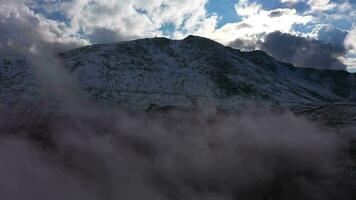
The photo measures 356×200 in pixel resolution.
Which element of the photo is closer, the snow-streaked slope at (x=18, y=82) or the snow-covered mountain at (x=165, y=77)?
the snow-streaked slope at (x=18, y=82)

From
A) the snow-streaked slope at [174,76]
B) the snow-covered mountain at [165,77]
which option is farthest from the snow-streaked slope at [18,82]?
the snow-streaked slope at [174,76]

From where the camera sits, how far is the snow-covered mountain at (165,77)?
116831 millimetres

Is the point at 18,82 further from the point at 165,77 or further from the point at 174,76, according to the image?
the point at 174,76

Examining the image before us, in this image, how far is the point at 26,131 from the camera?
123 feet

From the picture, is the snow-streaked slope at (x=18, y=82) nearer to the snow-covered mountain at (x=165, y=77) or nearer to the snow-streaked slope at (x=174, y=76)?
the snow-covered mountain at (x=165, y=77)

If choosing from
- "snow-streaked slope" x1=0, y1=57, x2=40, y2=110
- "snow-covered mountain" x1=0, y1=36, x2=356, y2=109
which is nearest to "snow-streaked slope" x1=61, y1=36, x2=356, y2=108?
"snow-covered mountain" x1=0, y1=36, x2=356, y2=109

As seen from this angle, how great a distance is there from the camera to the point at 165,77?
14162 centimetres

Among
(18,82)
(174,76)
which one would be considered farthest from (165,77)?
(18,82)

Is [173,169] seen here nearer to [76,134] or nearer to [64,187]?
[64,187]

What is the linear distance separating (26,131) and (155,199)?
695 inches

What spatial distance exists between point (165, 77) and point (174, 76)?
141 inches

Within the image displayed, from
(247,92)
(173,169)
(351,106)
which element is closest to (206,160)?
(173,169)

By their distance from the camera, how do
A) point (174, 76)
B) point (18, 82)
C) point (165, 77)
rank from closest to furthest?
1. point (18, 82)
2. point (165, 77)
3. point (174, 76)

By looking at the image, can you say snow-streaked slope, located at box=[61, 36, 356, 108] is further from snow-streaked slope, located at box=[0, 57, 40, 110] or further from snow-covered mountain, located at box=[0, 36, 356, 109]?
snow-streaked slope, located at box=[0, 57, 40, 110]
